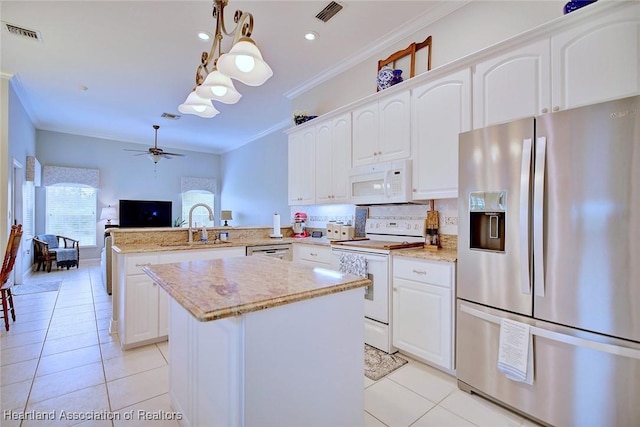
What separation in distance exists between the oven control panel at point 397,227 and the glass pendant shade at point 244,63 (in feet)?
6.32

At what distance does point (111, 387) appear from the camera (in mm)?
2121

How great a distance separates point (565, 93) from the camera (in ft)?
6.11

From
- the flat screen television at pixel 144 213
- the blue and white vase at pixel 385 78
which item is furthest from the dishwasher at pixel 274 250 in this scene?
the flat screen television at pixel 144 213

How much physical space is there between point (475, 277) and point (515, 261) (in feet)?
0.91

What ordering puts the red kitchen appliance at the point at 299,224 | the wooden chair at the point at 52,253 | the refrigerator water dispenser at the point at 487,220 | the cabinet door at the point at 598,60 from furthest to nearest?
the wooden chair at the point at 52,253 < the red kitchen appliance at the point at 299,224 < the refrigerator water dispenser at the point at 487,220 < the cabinet door at the point at 598,60

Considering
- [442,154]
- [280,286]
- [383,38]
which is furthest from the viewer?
[383,38]

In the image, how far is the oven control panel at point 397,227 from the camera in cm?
293

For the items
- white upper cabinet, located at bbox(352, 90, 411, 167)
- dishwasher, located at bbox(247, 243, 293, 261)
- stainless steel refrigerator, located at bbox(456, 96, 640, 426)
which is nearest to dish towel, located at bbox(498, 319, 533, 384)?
stainless steel refrigerator, located at bbox(456, 96, 640, 426)

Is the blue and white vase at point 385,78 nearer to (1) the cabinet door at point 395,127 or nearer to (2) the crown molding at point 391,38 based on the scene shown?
(1) the cabinet door at point 395,127

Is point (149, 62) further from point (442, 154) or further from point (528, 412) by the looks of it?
point (528, 412)

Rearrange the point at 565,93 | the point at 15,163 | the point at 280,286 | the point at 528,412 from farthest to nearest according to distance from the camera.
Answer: the point at 15,163
the point at 565,93
the point at 528,412
the point at 280,286

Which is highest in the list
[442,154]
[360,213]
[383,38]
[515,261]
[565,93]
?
[383,38]

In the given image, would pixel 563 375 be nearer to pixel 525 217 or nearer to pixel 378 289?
pixel 525 217

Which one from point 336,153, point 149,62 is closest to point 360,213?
point 336,153
